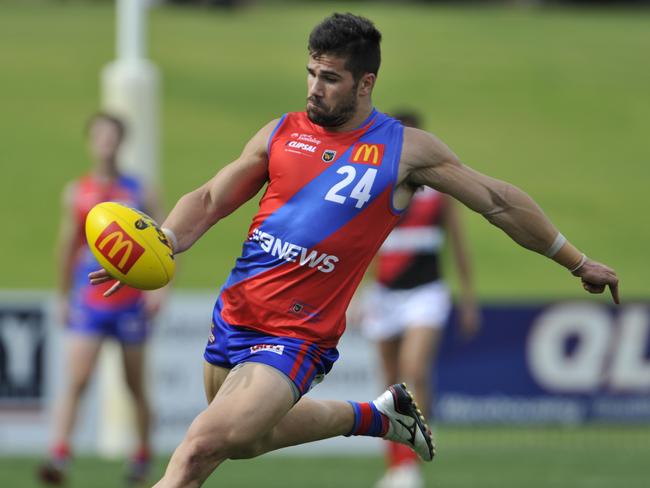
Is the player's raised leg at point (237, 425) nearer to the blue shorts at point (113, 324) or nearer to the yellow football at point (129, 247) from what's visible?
the yellow football at point (129, 247)

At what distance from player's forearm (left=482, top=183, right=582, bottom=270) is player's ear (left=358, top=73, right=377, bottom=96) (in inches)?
27.6

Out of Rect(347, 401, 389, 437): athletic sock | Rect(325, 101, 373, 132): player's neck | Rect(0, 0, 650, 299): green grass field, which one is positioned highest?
Rect(325, 101, 373, 132): player's neck

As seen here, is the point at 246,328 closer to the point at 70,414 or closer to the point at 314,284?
the point at 314,284

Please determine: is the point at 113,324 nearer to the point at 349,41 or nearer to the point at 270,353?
the point at 270,353

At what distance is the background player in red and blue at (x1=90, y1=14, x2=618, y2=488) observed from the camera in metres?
6.01

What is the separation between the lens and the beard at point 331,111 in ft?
19.8

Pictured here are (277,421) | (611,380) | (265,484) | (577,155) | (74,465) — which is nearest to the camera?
(277,421)

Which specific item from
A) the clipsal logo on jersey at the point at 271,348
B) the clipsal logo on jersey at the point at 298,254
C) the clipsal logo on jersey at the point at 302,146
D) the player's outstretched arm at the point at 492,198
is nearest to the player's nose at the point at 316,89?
the clipsal logo on jersey at the point at 302,146

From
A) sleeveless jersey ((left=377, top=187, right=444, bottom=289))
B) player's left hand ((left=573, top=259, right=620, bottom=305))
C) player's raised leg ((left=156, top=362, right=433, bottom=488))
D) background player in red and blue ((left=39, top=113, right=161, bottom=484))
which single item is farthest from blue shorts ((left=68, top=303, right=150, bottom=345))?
player's left hand ((left=573, top=259, right=620, bottom=305))

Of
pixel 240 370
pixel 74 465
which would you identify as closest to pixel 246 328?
pixel 240 370

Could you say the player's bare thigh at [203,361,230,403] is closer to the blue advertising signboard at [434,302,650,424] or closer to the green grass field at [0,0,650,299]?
the blue advertising signboard at [434,302,650,424]

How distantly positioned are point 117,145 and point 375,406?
11.9 feet

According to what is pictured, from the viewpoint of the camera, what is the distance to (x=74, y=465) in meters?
11.3

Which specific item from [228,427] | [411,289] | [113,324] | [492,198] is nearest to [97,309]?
[113,324]
